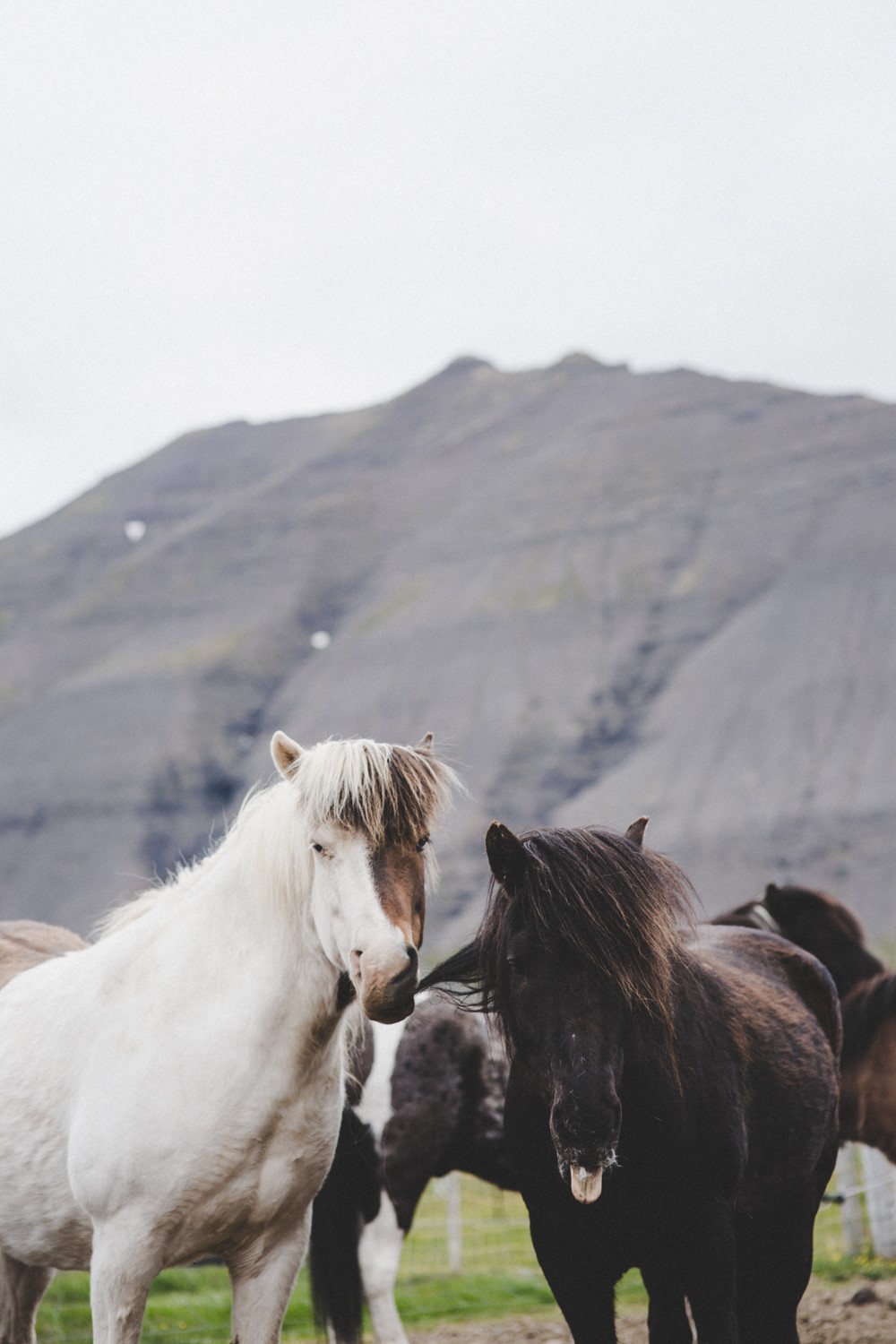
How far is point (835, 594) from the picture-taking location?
76.9 metres

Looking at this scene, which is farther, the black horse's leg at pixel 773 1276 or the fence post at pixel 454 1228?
the fence post at pixel 454 1228

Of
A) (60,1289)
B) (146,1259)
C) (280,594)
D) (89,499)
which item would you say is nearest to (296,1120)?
(146,1259)

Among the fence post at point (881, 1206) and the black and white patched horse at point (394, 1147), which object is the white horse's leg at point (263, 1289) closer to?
the black and white patched horse at point (394, 1147)

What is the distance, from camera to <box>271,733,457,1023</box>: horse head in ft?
11.3

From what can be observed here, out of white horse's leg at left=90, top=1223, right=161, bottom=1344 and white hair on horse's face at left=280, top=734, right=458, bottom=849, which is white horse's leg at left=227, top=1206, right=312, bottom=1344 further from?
white hair on horse's face at left=280, top=734, right=458, bottom=849

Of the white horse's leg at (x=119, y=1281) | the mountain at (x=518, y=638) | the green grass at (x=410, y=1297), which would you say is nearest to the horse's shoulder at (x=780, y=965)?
the white horse's leg at (x=119, y=1281)

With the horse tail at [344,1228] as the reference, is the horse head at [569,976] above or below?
above

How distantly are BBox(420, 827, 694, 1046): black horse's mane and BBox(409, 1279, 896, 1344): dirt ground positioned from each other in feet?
13.0

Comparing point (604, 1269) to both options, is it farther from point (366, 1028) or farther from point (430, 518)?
point (430, 518)

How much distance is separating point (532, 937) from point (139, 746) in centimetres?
8634

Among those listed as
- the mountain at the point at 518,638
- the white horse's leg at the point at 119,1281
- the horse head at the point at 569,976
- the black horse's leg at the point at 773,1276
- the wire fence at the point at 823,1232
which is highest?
the horse head at the point at 569,976

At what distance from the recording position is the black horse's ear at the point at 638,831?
392 cm

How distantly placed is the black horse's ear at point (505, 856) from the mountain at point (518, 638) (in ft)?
149

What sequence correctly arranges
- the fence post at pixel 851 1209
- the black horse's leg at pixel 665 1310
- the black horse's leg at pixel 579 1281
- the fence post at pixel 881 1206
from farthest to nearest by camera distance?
the fence post at pixel 851 1209, the fence post at pixel 881 1206, the black horse's leg at pixel 665 1310, the black horse's leg at pixel 579 1281
